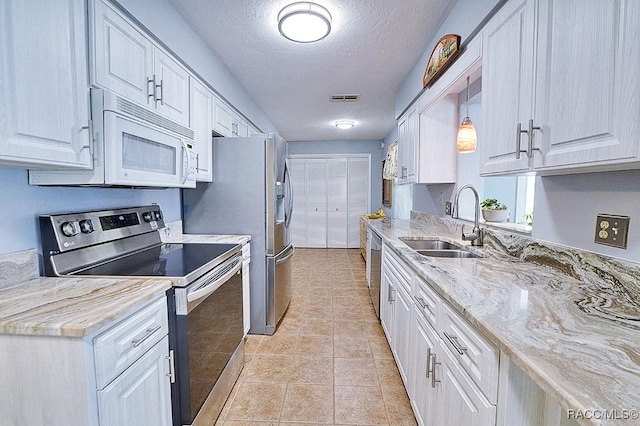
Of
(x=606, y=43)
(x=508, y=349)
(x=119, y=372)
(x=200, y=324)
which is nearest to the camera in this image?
(x=508, y=349)

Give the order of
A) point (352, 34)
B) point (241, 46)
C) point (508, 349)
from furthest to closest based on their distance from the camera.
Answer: point (241, 46)
point (352, 34)
point (508, 349)

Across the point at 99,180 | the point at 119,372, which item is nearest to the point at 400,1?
the point at 99,180

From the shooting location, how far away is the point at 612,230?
1.07m

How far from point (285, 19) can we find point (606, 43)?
1753 mm

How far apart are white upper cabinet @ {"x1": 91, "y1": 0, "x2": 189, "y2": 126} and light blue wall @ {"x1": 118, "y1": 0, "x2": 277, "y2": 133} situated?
12 centimetres

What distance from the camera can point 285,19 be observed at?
196cm

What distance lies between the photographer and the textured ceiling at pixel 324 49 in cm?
198

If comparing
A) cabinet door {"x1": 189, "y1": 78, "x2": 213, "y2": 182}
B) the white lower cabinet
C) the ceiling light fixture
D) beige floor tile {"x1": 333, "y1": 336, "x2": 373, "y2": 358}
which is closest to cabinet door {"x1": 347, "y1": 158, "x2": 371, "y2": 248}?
the ceiling light fixture

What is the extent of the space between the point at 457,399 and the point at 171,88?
2.25 metres

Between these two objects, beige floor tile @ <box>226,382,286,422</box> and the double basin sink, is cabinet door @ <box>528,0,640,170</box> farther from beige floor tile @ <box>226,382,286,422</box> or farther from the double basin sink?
beige floor tile @ <box>226,382,286,422</box>

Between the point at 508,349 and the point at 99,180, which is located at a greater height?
the point at 99,180

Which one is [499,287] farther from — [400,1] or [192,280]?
[400,1]

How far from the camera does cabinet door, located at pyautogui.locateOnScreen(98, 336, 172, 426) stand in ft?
3.04

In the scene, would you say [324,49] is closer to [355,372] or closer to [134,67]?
[134,67]
